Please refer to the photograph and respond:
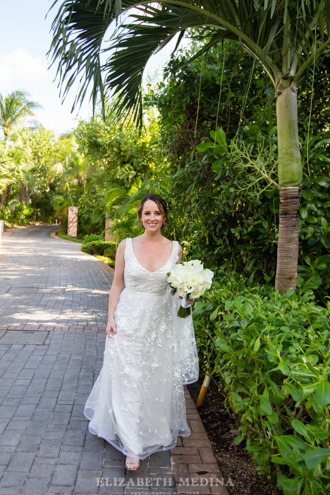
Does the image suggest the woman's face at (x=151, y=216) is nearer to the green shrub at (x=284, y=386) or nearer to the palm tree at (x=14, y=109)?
the green shrub at (x=284, y=386)

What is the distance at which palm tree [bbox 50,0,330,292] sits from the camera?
3.11 m

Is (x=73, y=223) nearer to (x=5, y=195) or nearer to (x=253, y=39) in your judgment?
(x=5, y=195)

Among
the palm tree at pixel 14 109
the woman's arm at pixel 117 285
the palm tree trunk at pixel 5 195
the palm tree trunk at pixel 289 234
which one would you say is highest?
the palm tree at pixel 14 109

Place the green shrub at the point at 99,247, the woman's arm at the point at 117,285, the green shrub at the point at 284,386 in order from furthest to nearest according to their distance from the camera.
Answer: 1. the green shrub at the point at 99,247
2. the woman's arm at the point at 117,285
3. the green shrub at the point at 284,386

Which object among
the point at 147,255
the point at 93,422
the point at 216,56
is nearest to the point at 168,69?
the point at 216,56

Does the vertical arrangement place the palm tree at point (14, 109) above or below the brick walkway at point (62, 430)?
above

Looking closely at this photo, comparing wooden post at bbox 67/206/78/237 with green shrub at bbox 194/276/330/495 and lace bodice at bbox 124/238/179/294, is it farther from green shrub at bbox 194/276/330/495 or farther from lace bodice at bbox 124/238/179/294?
green shrub at bbox 194/276/330/495

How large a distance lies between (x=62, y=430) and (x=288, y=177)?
8.93ft

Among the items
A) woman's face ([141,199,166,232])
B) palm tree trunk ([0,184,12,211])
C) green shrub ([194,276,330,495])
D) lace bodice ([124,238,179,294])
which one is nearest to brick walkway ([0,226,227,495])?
green shrub ([194,276,330,495])

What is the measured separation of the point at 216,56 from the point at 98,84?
1.85m

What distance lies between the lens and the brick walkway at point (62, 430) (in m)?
2.76

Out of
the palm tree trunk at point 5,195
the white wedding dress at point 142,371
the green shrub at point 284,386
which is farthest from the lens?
the palm tree trunk at point 5,195

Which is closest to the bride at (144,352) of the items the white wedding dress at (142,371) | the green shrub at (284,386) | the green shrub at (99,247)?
the white wedding dress at (142,371)

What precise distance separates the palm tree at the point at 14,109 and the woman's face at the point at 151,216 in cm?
4193
